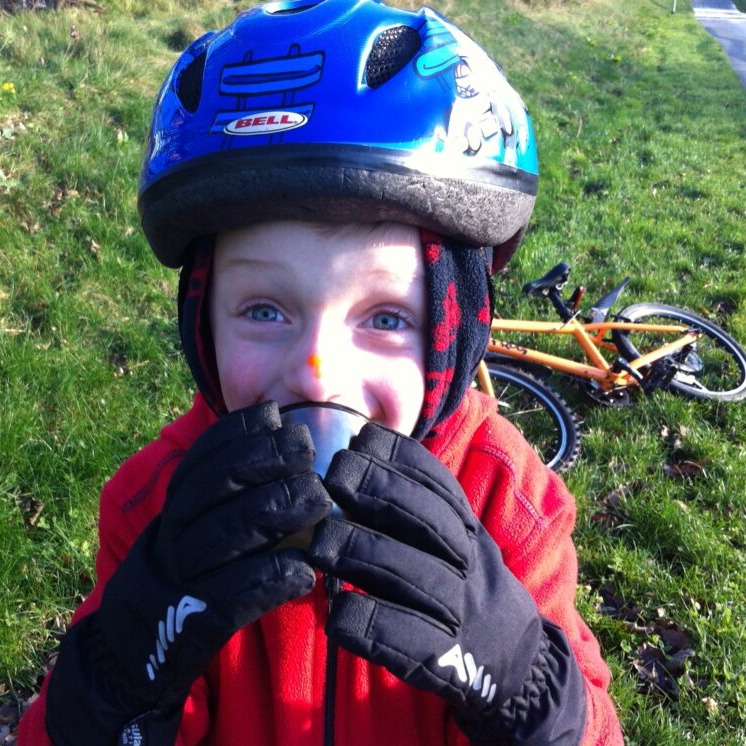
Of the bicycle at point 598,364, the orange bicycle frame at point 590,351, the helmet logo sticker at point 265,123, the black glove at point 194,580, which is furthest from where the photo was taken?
the orange bicycle frame at point 590,351

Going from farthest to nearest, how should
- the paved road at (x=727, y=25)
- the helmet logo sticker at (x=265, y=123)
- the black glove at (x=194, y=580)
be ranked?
the paved road at (x=727, y=25)
the helmet logo sticker at (x=265, y=123)
the black glove at (x=194, y=580)

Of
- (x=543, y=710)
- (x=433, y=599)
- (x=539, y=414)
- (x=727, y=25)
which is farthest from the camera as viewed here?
(x=727, y=25)

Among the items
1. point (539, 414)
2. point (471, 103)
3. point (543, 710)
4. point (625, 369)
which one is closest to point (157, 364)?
point (539, 414)

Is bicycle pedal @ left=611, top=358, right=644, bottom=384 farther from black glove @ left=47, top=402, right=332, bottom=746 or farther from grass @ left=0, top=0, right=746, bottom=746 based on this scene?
black glove @ left=47, top=402, right=332, bottom=746

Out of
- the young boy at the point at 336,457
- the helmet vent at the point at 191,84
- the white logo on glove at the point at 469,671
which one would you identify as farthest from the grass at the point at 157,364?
the helmet vent at the point at 191,84

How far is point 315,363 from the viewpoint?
1.41m

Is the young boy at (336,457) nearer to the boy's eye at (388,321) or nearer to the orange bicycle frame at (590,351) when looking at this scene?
the boy's eye at (388,321)

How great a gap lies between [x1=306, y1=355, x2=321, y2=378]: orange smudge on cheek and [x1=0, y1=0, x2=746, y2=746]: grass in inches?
84.8

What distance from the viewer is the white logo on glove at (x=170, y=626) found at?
1.21 metres

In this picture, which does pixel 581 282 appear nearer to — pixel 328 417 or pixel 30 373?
pixel 30 373

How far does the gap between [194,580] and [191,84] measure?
1170mm

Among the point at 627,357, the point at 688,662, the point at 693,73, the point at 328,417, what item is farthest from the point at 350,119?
the point at 693,73

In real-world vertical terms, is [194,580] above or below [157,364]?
above

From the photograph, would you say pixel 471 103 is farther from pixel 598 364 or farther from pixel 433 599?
pixel 598 364
